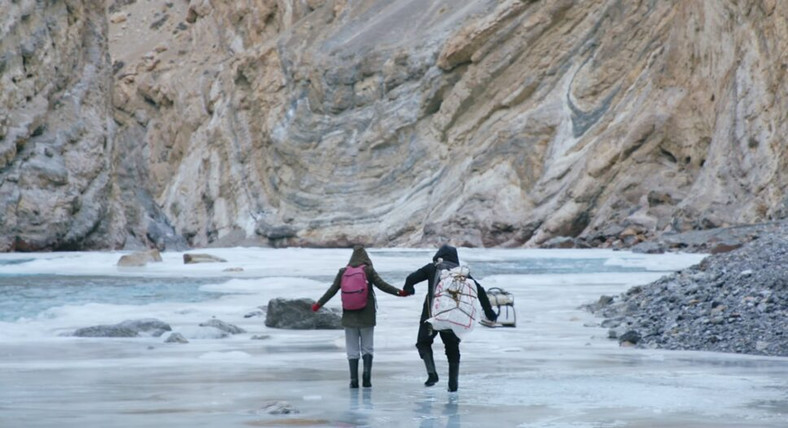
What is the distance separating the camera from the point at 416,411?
799 cm

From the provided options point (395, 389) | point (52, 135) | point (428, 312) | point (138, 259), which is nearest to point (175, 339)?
point (395, 389)

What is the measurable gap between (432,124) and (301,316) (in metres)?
45.9

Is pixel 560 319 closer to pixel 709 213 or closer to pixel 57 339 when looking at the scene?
→ pixel 57 339

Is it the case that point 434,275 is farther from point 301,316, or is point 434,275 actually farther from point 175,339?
point 301,316

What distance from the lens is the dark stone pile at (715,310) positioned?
1205 centimetres

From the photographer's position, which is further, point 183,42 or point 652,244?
point 183,42

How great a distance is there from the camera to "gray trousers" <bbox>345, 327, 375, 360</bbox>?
30.7ft

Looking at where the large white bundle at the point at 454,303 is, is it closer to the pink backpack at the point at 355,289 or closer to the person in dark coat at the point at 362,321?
the person in dark coat at the point at 362,321

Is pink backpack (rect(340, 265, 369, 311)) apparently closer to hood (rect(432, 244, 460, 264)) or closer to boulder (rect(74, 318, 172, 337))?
hood (rect(432, 244, 460, 264))

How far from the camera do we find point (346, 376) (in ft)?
33.4

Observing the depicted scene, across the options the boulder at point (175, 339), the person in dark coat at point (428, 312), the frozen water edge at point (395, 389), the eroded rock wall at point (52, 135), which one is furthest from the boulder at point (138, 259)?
the person in dark coat at point (428, 312)

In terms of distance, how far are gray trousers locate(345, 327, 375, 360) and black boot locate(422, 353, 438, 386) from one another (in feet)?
1.45

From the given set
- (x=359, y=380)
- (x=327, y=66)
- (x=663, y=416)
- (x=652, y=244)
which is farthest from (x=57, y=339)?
(x=327, y=66)

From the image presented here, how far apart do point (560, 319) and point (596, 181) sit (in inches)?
1239
